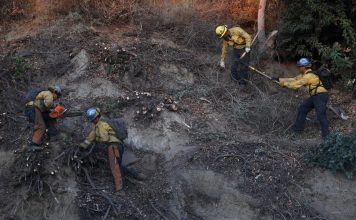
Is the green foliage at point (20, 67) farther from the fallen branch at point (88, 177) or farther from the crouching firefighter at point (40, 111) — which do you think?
the fallen branch at point (88, 177)

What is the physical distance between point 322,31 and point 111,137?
254 inches

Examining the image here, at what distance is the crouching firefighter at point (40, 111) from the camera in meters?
9.85

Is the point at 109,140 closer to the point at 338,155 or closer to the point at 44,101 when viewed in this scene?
the point at 44,101

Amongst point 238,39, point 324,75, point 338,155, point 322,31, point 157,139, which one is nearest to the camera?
point 338,155

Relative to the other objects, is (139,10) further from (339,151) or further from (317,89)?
(339,151)

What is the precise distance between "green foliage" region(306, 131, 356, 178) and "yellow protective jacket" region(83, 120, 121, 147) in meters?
3.78

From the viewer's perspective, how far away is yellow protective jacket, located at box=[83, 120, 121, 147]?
945 cm

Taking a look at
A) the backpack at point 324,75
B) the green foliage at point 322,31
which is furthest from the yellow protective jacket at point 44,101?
the green foliage at point 322,31

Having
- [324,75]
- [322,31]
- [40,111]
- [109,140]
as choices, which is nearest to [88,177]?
[109,140]

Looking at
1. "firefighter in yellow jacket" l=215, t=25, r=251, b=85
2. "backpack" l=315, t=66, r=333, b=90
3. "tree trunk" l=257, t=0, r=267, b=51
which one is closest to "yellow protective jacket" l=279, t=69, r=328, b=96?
"backpack" l=315, t=66, r=333, b=90

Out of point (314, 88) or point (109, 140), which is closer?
point (109, 140)

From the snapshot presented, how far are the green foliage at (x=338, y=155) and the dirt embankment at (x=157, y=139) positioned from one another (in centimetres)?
21

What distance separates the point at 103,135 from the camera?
945 centimetres

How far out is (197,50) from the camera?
537 inches
